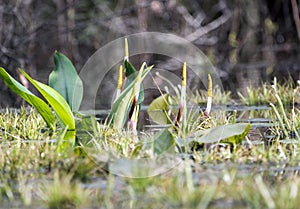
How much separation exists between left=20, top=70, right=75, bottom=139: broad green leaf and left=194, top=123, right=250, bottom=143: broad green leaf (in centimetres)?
47

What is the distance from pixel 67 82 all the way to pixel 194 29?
17.5 ft

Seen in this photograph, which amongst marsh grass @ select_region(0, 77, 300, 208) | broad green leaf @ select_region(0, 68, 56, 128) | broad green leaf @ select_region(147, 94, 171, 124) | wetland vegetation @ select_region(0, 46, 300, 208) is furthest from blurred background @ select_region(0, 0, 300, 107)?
marsh grass @ select_region(0, 77, 300, 208)

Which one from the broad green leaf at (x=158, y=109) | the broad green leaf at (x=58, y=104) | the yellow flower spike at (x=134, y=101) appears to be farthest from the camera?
the broad green leaf at (x=158, y=109)

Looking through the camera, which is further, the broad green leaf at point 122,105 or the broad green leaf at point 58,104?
the broad green leaf at point 122,105

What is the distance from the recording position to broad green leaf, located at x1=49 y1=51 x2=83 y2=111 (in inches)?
103

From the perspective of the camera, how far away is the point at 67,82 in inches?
104

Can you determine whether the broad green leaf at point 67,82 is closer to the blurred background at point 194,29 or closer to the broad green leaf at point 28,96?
the broad green leaf at point 28,96

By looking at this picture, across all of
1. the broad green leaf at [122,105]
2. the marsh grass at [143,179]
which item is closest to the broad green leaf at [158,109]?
the broad green leaf at [122,105]

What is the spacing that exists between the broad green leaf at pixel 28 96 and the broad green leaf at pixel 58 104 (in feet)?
0.14

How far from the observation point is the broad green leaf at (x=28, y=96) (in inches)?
85.4

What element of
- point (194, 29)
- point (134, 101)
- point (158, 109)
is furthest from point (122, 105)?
point (194, 29)

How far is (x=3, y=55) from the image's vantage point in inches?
239

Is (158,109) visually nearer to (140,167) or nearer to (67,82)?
(67,82)

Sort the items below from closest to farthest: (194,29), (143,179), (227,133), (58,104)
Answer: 1. (143,179)
2. (227,133)
3. (58,104)
4. (194,29)
